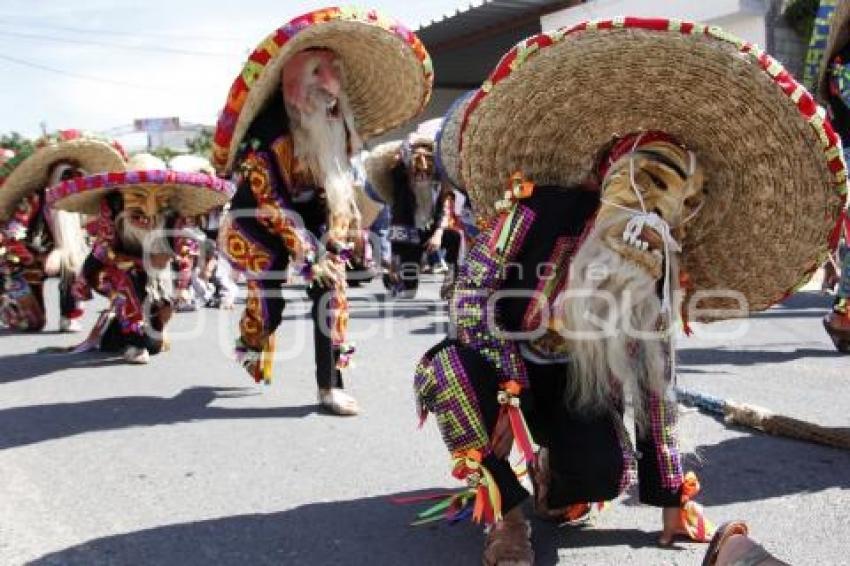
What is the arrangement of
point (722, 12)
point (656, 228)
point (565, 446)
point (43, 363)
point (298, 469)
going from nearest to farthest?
point (656, 228), point (565, 446), point (298, 469), point (43, 363), point (722, 12)

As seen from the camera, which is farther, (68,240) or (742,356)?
(68,240)

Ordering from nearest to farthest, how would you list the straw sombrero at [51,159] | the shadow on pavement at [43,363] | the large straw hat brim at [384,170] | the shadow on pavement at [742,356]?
the shadow on pavement at [742,356] < the shadow on pavement at [43,363] < the straw sombrero at [51,159] < the large straw hat brim at [384,170]

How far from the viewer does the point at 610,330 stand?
2.27 metres

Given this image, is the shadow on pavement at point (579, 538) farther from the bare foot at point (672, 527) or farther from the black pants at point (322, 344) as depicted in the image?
the black pants at point (322, 344)

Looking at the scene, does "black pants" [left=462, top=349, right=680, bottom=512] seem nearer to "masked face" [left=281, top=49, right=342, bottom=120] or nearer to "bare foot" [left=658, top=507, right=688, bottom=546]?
"bare foot" [left=658, top=507, right=688, bottom=546]

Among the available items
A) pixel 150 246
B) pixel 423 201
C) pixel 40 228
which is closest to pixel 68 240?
pixel 40 228

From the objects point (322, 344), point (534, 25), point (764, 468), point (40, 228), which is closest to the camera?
point (764, 468)

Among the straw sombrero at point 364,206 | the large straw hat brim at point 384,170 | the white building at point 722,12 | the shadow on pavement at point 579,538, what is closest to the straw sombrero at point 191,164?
the large straw hat brim at point 384,170

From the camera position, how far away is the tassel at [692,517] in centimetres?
250

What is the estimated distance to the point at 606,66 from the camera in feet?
7.72

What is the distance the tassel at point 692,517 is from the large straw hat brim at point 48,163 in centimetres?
524

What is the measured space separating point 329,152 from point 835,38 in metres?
2.45

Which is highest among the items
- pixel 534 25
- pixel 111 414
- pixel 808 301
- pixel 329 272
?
pixel 534 25

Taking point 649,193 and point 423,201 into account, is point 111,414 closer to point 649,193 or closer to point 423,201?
point 649,193
